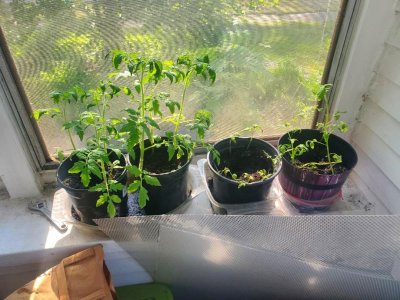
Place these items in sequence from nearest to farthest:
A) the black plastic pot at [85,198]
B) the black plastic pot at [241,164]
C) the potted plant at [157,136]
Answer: the potted plant at [157,136] → the black plastic pot at [85,198] → the black plastic pot at [241,164]

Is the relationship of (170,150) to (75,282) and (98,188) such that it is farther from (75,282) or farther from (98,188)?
(75,282)

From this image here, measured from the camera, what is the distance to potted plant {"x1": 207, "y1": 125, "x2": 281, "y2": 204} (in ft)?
3.06

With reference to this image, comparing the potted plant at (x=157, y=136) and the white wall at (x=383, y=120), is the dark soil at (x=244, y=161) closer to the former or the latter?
the potted plant at (x=157, y=136)

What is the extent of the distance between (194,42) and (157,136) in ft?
0.99

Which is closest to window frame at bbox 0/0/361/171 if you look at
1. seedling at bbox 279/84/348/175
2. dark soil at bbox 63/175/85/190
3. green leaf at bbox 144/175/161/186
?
seedling at bbox 279/84/348/175

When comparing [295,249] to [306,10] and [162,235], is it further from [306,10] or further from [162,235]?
[306,10]

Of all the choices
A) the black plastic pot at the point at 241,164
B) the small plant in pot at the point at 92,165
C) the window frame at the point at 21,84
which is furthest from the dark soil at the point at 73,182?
the black plastic pot at the point at 241,164

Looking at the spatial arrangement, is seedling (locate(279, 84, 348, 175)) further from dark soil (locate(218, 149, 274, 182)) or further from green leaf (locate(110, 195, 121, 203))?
green leaf (locate(110, 195, 121, 203))

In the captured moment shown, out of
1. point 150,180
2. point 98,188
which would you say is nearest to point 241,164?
point 150,180

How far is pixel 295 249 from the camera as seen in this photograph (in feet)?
2.85

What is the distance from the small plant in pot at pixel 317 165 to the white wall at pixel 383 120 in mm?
121

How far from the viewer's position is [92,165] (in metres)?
0.75

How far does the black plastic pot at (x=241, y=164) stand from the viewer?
0.95 meters

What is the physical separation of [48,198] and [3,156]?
0.21m
